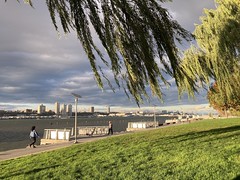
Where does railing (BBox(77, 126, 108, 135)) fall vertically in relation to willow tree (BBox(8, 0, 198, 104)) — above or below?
below

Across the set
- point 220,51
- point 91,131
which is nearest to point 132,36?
point 220,51

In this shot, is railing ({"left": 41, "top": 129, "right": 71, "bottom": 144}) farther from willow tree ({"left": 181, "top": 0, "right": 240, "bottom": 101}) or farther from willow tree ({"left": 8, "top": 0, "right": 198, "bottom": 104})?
willow tree ({"left": 8, "top": 0, "right": 198, "bottom": 104})

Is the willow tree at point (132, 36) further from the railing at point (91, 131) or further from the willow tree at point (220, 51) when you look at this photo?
the railing at point (91, 131)

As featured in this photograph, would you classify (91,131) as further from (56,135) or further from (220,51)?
(220,51)

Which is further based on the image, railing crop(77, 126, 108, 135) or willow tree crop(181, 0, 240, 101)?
railing crop(77, 126, 108, 135)

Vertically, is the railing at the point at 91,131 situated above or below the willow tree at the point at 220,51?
below

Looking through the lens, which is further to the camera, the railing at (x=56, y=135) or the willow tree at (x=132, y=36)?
the railing at (x=56, y=135)

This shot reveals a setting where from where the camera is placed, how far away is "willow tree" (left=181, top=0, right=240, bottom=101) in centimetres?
1179

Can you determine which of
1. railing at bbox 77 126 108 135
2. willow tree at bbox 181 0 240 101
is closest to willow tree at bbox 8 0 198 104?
willow tree at bbox 181 0 240 101

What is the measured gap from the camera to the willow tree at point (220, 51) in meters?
11.8

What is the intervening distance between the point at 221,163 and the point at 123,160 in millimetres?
3679

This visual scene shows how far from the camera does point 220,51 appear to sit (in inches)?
475

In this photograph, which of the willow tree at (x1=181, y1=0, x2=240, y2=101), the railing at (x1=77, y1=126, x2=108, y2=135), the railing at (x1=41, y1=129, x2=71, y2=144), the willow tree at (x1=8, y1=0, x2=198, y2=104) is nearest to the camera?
the willow tree at (x1=8, y1=0, x2=198, y2=104)

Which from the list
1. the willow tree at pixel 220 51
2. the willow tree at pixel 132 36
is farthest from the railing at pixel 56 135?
the willow tree at pixel 132 36
